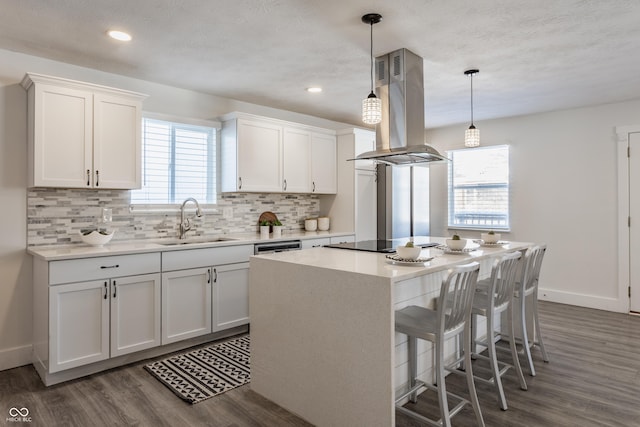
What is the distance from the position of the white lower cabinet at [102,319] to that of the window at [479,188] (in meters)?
4.46

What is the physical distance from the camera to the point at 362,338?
6.63ft

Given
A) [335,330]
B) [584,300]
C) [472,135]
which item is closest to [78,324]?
[335,330]

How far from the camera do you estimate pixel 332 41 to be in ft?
9.45

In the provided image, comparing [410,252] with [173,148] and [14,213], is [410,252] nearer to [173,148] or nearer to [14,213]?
[173,148]

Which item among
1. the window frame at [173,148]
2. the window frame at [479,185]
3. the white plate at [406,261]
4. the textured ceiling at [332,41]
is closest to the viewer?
the white plate at [406,261]

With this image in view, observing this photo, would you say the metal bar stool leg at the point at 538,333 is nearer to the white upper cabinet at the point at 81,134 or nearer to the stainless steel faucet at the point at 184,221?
the stainless steel faucet at the point at 184,221

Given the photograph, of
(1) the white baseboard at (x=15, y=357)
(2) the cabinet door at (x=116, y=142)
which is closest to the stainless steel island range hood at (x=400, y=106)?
(2) the cabinet door at (x=116, y=142)

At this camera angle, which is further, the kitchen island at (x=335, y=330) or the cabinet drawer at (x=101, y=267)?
the cabinet drawer at (x=101, y=267)

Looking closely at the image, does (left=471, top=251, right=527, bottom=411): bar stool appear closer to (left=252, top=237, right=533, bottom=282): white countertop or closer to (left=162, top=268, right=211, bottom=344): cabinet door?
(left=252, top=237, right=533, bottom=282): white countertop

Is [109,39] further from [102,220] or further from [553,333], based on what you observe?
[553,333]

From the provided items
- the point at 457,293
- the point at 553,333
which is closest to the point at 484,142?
the point at 553,333

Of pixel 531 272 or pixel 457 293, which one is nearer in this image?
pixel 457 293

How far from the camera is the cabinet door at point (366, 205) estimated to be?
504cm

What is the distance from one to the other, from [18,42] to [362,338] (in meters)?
3.20
